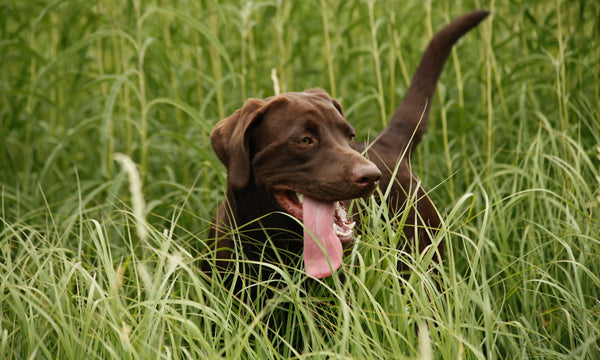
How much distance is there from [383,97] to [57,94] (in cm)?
237

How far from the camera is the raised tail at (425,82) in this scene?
3234 millimetres

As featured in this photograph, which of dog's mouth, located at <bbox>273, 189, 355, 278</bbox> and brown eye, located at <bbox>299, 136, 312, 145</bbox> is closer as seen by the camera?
dog's mouth, located at <bbox>273, 189, 355, 278</bbox>

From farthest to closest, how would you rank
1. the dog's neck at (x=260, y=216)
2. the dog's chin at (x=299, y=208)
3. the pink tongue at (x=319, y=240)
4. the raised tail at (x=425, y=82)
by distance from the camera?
the raised tail at (x=425, y=82) → the dog's neck at (x=260, y=216) → the dog's chin at (x=299, y=208) → the pink tongue at (x=319, y=240)

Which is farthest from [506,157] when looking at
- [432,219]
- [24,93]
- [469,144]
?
[24,93]

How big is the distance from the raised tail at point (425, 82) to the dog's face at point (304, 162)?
0.67 meters

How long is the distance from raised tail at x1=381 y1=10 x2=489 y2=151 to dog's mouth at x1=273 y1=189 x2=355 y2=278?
2.87 ft

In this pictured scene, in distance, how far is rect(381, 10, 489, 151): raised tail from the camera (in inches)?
127

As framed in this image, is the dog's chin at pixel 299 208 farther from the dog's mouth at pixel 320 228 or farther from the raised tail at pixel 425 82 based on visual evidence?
the raised tail at pixel 425 82

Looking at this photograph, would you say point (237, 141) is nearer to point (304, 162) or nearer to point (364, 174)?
point (304, 162)

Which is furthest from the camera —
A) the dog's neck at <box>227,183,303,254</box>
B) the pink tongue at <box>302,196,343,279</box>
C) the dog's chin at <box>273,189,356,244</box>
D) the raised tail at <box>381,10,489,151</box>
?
the raised tail at <box>381,10,489,151</box>

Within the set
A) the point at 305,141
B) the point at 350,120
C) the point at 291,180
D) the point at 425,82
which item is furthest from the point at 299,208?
the point at 350,120

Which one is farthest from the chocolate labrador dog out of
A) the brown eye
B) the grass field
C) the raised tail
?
the raised tail

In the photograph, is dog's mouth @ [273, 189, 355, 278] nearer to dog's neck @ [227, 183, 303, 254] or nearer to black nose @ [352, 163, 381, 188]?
dog's neck @ [227, 183, 303, 254]

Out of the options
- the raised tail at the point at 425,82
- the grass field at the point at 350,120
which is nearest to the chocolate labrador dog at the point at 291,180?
the grass field at the point at 350,120
